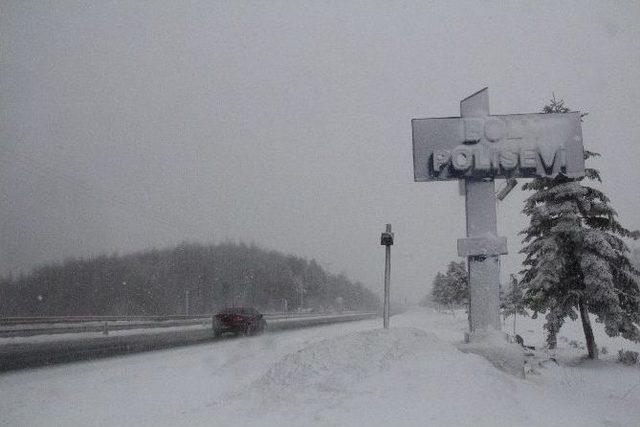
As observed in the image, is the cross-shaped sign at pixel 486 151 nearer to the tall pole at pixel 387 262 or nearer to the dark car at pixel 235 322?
the tall pole at pixel 387 262

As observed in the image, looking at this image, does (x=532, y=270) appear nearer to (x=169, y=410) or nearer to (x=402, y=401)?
(x=402, y=401)

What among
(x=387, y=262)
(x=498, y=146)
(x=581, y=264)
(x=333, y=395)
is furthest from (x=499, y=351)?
(x=581, y=264)

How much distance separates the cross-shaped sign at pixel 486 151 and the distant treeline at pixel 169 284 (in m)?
39.4

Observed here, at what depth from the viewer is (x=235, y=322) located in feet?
65.1

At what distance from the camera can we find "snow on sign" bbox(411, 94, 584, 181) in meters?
10.1

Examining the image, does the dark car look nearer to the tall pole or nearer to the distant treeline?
the tall pole

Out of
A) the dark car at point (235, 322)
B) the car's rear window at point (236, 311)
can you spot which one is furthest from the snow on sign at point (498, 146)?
the car's rear window at point (236, 311)

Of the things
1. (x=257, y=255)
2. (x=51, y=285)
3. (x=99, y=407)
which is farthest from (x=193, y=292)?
(x=99, y=407)

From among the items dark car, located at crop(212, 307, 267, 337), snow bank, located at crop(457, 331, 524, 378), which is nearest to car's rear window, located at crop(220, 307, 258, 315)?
dark car, located at crop(212, 307, 267, 337)

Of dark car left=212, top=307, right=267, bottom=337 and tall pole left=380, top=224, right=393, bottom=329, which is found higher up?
tall pole left=380, top=224, right=393, bottom=329

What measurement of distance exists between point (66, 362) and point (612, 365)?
1636cm

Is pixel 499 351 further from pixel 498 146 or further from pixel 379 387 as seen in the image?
pixel 498 146

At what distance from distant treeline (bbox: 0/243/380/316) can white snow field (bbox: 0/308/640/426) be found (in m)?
38.6

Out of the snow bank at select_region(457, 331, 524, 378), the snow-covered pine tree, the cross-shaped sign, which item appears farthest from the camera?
the snow-covered pine tree
